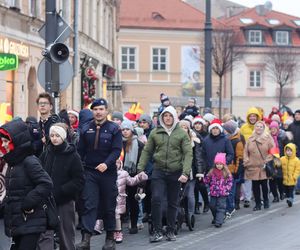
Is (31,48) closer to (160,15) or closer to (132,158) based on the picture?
(132,158)

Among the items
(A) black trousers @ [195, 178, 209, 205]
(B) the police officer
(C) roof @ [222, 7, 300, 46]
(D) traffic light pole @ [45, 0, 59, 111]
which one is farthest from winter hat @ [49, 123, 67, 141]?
(C) roof @ [222, 7, 300, 46]

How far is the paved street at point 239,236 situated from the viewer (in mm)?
11867

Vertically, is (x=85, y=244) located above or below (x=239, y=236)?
above

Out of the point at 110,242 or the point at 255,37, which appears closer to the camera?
the point at 110,242

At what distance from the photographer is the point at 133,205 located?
13328 millimetres

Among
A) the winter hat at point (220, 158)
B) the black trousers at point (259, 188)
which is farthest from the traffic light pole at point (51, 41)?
the black trousers at point (259, 188)

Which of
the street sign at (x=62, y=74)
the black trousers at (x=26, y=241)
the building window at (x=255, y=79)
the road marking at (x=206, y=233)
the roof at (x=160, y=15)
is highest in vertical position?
the roof at (x=160, y=15)

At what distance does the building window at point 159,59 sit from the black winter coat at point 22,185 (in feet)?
200

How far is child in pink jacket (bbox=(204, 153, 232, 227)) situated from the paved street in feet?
0.79

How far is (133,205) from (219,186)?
1743 millimetres

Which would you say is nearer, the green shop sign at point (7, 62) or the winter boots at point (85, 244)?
the winter boots at point (85, 244)

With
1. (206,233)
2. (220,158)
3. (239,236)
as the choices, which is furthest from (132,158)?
(239,236)

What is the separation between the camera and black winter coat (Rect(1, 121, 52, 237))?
8.12 metres

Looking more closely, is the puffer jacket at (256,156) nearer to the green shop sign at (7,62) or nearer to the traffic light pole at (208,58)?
the green shop sign at (7,62)
